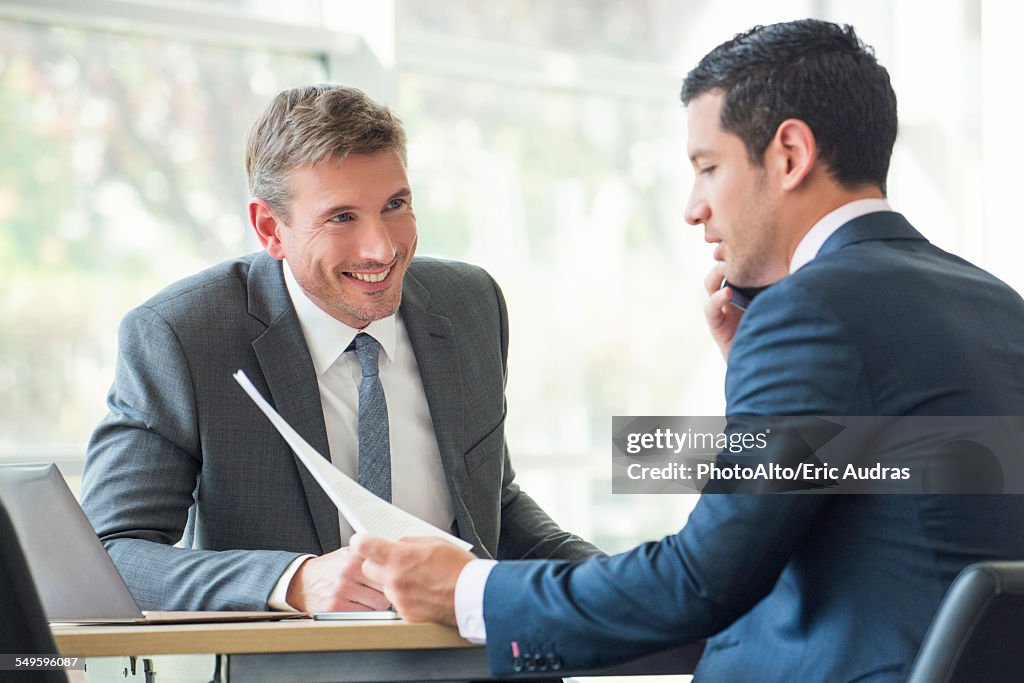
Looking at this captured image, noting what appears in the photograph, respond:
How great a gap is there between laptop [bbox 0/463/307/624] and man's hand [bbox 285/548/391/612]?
0.12m

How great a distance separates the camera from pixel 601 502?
15.5ft

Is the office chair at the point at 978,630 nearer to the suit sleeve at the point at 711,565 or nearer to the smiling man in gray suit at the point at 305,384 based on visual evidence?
the suit sleeve at the point at 711,565

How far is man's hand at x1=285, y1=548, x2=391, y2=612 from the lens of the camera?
1559 mm

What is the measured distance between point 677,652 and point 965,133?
14.7 ft

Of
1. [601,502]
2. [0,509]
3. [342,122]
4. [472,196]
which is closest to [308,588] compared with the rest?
[0,509]

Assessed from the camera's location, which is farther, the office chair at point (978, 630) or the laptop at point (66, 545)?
the laptop at point (66, 545)

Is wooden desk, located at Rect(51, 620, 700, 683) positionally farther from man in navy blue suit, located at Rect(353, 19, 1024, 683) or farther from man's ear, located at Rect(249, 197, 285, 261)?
man's ear, located at Rect(249, 197, 285, 261)

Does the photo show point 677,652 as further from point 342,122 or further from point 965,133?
point 965,133

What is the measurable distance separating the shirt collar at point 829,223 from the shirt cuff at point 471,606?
54 cm

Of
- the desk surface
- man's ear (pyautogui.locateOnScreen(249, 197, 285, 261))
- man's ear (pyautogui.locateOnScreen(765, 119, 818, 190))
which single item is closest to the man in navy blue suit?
man's ear (pyautogui.locateOnScreen(765, 119, 818, 190))

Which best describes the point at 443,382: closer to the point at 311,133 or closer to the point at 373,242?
the point at 373,242

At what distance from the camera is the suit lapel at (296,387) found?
1974 millimetres

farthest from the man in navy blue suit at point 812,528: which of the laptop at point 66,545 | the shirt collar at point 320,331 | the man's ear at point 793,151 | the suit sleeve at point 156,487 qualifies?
the shirt collar at point 320,331
